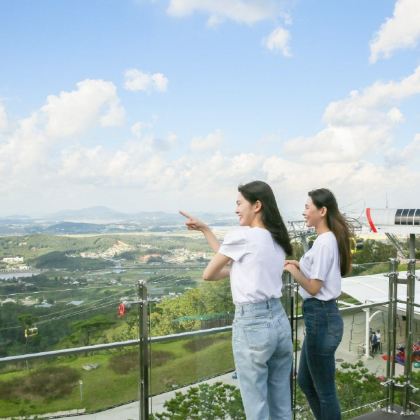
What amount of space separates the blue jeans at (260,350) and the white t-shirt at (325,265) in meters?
0.42

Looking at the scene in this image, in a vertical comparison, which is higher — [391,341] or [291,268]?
[291,268]

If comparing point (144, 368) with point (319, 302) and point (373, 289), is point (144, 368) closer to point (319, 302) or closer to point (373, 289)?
point (319, 302)

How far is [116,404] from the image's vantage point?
2445 millimetres

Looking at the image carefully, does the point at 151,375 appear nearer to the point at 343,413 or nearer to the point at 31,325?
the point at 31,325

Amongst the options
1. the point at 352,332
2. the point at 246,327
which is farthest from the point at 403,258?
the point at 246,327

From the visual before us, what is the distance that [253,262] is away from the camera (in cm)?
202

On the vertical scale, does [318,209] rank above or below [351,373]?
above

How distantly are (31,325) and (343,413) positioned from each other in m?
2.05

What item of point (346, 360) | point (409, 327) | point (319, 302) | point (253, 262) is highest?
point (253, 262)

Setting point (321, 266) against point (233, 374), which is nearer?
point (321, 266)

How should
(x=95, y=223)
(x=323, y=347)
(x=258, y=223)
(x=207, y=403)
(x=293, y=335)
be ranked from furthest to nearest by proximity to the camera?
(x=95, y=223) → (x=293, y=335) → (x=207, y=403) → (x=323, y=347) → (x=258, y=223)

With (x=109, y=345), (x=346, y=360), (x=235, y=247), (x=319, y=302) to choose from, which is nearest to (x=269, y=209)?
(x=235, y=247)

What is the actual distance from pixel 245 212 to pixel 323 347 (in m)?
0.89

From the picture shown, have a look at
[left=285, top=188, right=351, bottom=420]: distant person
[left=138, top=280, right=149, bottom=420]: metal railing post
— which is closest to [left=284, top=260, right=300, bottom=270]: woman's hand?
[left=285, top=188, right=351, bottom=420]: distant person
